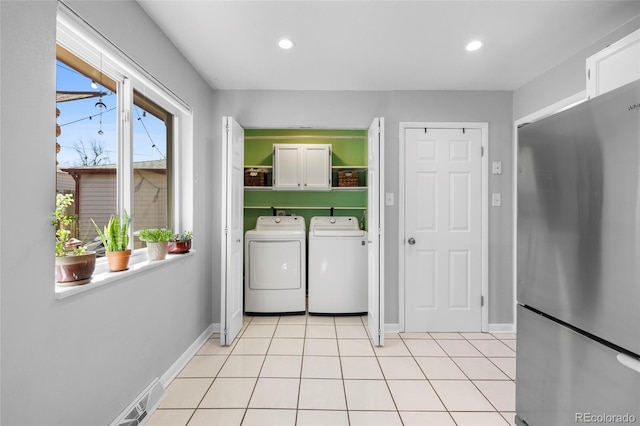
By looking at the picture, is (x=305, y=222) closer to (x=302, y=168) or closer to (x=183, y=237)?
(x=302, y=168)

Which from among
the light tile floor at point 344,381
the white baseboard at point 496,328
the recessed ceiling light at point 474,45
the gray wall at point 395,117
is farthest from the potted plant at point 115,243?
the recessed ceiling light at point 474,45

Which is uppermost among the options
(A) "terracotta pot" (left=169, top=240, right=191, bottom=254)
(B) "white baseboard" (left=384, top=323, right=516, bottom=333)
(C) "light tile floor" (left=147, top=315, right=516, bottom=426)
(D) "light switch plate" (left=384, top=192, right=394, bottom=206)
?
(D) "light switch plate" (left=384, top=192, right=394, bottom=206)

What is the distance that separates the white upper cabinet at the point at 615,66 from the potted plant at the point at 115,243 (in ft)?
8.42

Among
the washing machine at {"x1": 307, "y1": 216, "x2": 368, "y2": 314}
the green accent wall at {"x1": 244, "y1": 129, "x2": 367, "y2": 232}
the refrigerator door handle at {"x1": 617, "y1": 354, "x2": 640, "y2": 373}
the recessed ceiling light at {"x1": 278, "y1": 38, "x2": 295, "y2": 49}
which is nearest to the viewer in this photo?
the refrigerator door handle at {"x1": 617, "y1": 354, "x2": 640, "y2": 373}

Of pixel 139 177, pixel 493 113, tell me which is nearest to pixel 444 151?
pixel 493 113

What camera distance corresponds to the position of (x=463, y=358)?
2.52 metres

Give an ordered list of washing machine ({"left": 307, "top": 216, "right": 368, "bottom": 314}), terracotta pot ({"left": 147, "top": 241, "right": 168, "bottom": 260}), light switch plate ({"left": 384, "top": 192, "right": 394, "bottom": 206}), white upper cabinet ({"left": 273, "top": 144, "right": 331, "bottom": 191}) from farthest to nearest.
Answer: white upper cabinet ({"left": 273, "top": 144, "right": 331, "bottom": 191}) < washing machine ({"left": 307, "top": 216, "right": 368, "bottom": 314}) < light switch plate ({"left": 384, "top": 192, "right": 394, "bottom": 206}) < terracotta pot ({"left": 147, "top": 241, "right": 168, "bottom": 260})

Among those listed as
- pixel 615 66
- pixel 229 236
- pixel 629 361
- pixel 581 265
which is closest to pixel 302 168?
pixel 229 236

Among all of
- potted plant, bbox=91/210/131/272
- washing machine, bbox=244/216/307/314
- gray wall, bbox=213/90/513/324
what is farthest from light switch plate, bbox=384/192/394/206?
potted plant, bbox=91/210/131/272

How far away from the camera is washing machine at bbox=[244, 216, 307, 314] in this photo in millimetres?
3457

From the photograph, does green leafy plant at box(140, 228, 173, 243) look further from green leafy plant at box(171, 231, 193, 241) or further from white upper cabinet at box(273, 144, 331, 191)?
white upper cabinet at box(273, 144, 331, 191)

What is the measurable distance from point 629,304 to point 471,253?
2104 millimetres

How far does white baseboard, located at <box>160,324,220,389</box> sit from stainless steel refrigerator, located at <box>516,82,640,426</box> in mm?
2110

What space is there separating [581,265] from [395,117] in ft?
7.26
